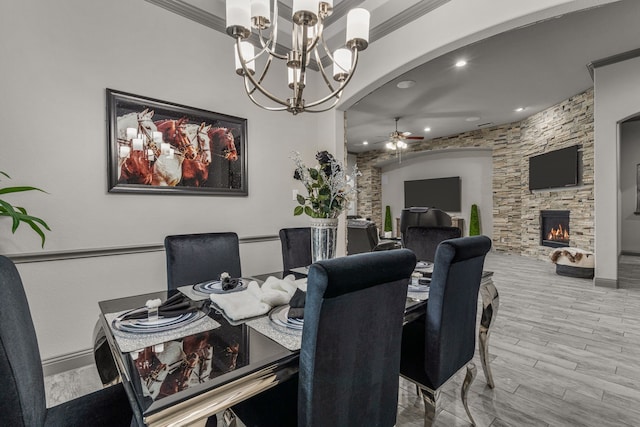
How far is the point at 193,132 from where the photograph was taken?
2699mm

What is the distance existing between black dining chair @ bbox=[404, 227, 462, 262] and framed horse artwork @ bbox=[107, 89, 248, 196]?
1609mm

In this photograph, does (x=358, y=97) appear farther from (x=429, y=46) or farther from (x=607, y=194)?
(x=607, y=194)

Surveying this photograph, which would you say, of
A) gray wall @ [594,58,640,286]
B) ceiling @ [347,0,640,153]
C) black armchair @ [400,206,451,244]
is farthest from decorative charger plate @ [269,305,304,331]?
gray wall @ [594,58,640,286]

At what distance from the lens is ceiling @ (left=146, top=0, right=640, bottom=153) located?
2.77m

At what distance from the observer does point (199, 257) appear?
6.31 feet

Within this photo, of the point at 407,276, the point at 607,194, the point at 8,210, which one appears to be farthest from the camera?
the point at 607,194

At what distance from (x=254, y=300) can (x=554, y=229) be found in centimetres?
668

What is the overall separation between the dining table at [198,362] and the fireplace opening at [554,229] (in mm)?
6425

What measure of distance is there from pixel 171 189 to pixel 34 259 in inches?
38.1

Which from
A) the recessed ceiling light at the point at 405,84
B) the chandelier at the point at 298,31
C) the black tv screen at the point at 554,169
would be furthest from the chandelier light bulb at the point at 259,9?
the black tv screen at the point at 554,169

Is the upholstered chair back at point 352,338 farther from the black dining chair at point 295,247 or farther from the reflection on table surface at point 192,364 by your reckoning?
the black dining chair at point 295,247

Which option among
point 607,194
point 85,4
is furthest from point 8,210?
point 607,194

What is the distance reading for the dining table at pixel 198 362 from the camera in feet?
2.36

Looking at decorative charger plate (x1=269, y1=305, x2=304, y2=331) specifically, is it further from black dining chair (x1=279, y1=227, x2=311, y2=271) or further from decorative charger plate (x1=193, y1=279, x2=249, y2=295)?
black dining chair (x1=279, y1=227, x2=311, y2=271)
